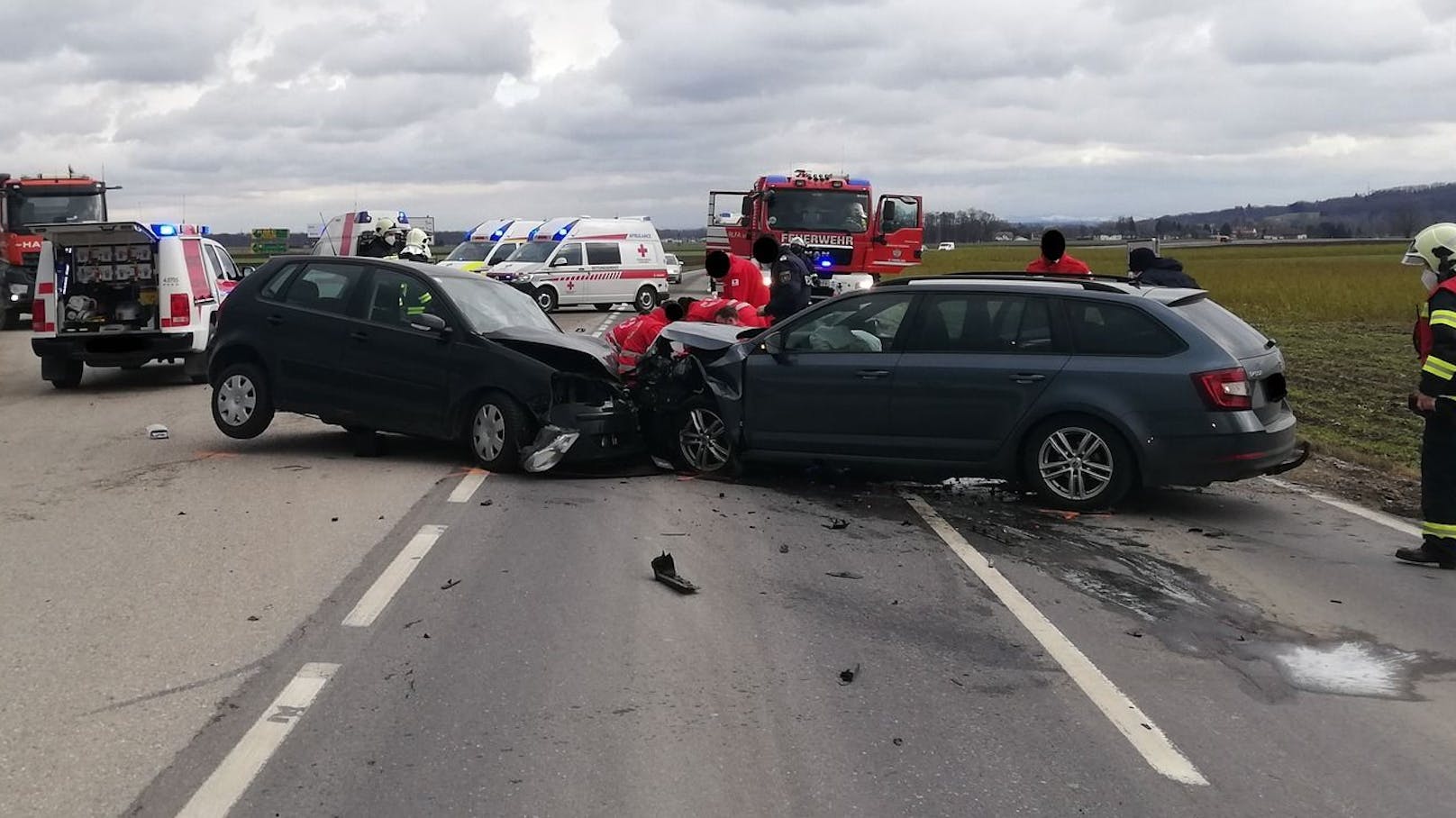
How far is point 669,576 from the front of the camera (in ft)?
23.5

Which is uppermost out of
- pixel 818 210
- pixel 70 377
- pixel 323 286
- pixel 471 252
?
pixel 818 210

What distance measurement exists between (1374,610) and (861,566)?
263cm

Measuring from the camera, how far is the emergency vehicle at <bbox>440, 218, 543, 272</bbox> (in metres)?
36.1

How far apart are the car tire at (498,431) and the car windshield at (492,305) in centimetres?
63

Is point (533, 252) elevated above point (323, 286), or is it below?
above

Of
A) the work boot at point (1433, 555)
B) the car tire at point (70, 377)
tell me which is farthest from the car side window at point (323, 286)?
the work boot at point (1433, 555)

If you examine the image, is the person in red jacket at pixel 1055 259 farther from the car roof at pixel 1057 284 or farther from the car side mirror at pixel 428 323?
the car side mirror at pixel 428 323

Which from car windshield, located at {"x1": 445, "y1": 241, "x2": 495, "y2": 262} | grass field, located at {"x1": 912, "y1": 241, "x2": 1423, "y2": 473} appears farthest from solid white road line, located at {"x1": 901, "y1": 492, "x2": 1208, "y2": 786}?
car windshield, located at {"x1": 445, "y1": 241, "x2": 495, "y2": 262}

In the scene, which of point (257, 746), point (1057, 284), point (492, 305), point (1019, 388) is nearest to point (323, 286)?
point (492, 305)

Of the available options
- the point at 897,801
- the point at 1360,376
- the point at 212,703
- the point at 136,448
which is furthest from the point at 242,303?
the point at 1360,376

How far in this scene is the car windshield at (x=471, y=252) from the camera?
38250mm

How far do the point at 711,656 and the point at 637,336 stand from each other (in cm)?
560

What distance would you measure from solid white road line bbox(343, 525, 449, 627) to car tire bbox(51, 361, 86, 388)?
38.4 feet

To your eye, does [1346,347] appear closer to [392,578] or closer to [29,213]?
[392,578]
